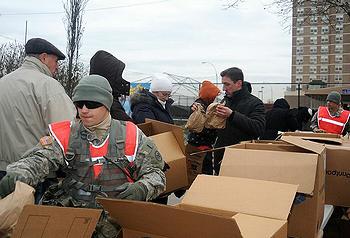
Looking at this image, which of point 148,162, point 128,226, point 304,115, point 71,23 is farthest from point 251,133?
point 71,23

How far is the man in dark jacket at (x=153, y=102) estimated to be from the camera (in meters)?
3.67

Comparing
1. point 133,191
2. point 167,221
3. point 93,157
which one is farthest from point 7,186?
point 167,221

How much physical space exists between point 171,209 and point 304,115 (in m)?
6.37

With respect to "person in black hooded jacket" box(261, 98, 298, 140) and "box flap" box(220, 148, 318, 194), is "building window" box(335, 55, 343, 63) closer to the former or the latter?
"person in black hooded jacket" box(261, 98, 298, 140)

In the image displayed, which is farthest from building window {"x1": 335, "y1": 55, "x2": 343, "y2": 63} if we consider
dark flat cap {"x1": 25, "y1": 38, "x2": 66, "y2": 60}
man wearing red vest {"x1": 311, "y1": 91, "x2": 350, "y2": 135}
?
dark flat cap {"x1": 25, "y1": 38, "x2": 66, "y2": 60}

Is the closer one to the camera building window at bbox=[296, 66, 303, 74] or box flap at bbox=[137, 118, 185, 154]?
box flap at bbox=[137, 118, 185, 154]

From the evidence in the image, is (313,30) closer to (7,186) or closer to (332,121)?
(332,121)

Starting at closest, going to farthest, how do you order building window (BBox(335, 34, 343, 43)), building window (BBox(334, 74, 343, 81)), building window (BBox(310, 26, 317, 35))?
building window (BBox(334, 74, 343, 81)) → building window (BBox(335, 34, 343, 43)) → building window (BBox(310, 26, 317, 35))

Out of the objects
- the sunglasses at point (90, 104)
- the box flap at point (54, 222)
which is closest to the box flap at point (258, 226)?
the box flap at point (54, 222)

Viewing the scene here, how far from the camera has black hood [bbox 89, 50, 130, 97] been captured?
10.5 ft

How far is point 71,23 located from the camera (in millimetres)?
16281

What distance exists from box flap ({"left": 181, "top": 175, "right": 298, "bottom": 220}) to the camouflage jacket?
0.81 ft

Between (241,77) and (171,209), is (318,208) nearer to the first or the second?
(171,209)

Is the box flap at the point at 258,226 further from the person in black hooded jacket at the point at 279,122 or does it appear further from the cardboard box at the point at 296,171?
the person in black hooded jacket at the point at 279,122
